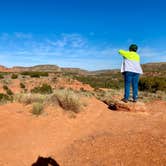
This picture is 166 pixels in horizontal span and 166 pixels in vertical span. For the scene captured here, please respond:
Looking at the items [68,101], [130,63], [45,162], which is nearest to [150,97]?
[130,63]

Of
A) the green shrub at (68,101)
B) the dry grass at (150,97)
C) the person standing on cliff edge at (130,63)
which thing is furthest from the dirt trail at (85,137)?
the dry grass at (150,97)

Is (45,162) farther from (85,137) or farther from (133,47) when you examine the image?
(133,47)

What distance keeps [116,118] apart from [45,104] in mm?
2486

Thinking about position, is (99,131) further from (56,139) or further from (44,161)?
(44,161)

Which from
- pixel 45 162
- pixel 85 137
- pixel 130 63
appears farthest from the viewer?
pixel 130 63

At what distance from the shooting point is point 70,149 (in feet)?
16.9

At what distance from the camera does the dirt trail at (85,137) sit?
4527mm

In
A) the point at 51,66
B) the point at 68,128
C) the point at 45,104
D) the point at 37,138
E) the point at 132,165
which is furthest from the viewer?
the point at 51,66

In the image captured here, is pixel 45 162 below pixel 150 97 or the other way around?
below

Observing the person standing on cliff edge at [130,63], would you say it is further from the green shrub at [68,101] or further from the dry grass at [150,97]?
the dry grass at [150,97]

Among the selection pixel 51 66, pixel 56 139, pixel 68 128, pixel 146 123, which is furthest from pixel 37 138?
pixel 51 66

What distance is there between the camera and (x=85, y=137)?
222 inches

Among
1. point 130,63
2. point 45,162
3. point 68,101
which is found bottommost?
point 45,162

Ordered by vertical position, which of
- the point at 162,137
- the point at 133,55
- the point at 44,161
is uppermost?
the point at 133,55
